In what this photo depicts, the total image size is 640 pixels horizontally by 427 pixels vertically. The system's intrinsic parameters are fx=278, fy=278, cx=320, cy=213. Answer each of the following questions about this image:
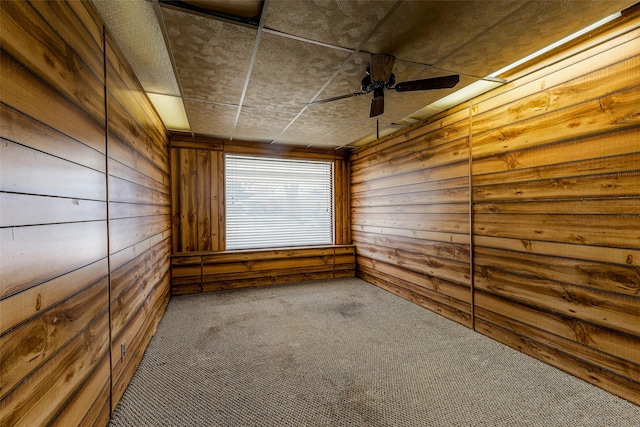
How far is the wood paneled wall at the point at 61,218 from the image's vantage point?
0.94m

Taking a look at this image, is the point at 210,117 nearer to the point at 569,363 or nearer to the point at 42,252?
the point at 42,252

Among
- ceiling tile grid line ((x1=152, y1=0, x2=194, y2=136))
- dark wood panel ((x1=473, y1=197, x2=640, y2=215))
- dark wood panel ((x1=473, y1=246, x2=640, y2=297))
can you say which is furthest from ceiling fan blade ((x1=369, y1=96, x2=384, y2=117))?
dark wood panel ((x1=473, y1=246, x2=640, y2=297))

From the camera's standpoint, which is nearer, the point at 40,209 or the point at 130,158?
the point at 40,209

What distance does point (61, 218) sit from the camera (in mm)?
1223

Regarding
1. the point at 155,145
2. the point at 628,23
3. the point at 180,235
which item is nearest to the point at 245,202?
the point at 180,235

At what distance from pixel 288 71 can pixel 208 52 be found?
0.61m

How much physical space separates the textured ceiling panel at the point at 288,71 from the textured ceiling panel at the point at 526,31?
0.93m

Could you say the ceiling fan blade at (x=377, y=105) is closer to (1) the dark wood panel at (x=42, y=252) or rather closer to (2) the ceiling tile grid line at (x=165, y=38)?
(2) the ceiling tile grid line at (x=165, y=38)

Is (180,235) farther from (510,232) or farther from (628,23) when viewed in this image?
(628,23)

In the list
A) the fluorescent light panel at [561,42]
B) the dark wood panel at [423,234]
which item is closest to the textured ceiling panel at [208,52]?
the fluorescent light panel at [561,42]

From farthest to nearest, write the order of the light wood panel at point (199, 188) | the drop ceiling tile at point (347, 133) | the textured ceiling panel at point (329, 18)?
the light wood panel at point (199, 188), the drop ceiling tile at point (347, 133), the textured ceiling panel at point (329, 18)

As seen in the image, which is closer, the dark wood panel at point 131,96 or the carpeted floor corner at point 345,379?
the carpeted floor corner at point 345,379

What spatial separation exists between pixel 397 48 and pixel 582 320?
93.8 inches

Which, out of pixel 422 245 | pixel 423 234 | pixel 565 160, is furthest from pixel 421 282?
pixel 565 160
